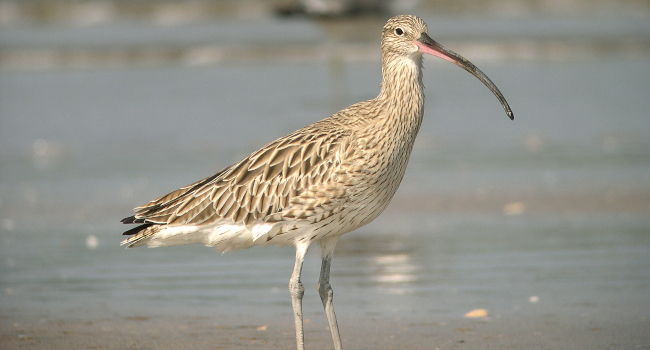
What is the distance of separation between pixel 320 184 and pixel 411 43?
1001 mm

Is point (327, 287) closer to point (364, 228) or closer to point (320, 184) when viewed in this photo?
point (320, 184)

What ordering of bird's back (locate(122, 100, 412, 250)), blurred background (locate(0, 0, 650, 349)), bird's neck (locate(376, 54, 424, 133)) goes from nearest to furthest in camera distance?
bird's back (locate(122, 100, 412, 250)), bird's neck (locate(376, 54, 424, 133)), blurred background (locate(0, 0, 650, 349))

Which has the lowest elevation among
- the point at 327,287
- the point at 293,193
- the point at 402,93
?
the point at 327,287

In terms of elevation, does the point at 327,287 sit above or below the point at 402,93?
below

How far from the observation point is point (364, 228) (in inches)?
443

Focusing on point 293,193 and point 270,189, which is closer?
point 293,193

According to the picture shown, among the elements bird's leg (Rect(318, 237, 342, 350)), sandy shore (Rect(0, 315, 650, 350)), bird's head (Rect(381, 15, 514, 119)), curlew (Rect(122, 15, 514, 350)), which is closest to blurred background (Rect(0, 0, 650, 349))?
sandy shore (Rect(0, 315, 650, 350))

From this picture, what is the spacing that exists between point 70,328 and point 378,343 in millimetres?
1928

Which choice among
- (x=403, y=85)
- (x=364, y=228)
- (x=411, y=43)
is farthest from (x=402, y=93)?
(x=364, y=228)

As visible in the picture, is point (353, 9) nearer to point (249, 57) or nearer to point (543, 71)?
point (543, 71)

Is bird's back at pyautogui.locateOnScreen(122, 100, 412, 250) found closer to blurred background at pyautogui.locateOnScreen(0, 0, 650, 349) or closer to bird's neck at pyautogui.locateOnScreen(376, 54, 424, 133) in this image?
bird's neck at pyautogui.locateOnScreen(376, 54, 424, 133)

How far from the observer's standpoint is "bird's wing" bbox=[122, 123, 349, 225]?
756 cm

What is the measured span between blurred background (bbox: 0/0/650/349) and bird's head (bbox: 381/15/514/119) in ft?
5.13

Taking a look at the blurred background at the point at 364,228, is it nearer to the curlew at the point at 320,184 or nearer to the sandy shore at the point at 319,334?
the sandy shore at the point at 319,334
